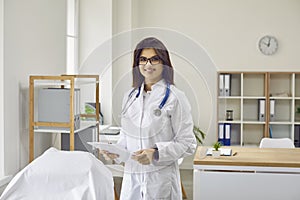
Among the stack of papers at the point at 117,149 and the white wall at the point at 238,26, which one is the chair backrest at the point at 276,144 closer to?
the white wall at the point at 238,26

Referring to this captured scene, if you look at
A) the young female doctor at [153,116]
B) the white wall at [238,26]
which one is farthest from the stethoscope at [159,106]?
the white wall at [238,26]

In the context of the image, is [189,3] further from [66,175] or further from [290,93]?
[66,175]

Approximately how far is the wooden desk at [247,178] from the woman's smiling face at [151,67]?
1571 millimetres

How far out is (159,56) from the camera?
152 cm

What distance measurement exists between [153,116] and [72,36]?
3.48m

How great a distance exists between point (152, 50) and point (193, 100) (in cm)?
23

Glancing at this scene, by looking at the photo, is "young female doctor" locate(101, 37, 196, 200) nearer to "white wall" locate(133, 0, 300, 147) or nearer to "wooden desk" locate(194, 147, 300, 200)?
"wooden desk" locate(194, 147, 300, 200)

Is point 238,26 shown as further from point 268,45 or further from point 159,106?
point 159,106

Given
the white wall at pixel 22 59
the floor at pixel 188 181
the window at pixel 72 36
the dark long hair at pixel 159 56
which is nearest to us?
the dark long hair at pixel 159 56

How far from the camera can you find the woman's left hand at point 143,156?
63.2 inches

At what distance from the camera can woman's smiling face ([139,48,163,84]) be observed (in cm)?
151

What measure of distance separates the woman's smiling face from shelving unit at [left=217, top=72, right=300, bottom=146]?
385 cm

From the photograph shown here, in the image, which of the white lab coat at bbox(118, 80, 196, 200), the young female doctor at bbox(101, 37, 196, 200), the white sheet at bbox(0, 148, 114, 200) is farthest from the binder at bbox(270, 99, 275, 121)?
the white sheet at bbox(0, 148, 114, 200)

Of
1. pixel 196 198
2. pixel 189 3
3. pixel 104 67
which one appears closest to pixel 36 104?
pixel 196 198
